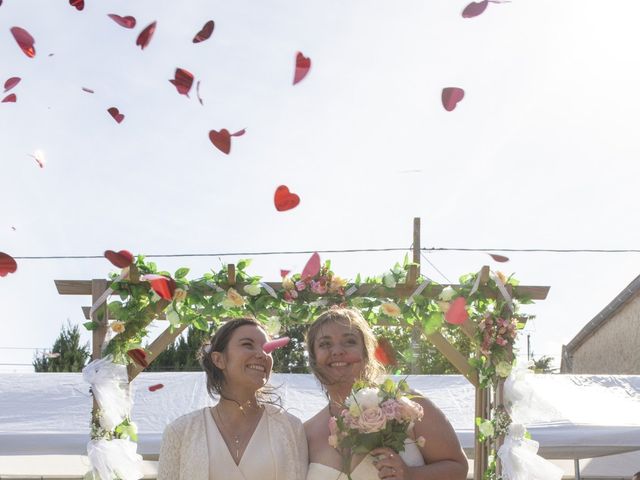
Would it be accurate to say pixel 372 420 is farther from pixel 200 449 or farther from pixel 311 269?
pixel 311 269

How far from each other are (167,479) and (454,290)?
3.47 meters

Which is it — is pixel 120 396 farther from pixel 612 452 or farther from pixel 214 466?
pixel 612 452

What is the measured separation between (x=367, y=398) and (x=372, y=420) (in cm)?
10

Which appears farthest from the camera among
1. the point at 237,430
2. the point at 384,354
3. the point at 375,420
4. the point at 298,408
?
the point at 298,408

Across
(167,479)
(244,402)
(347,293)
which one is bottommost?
(167,479)

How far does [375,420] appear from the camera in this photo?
312 centimetres

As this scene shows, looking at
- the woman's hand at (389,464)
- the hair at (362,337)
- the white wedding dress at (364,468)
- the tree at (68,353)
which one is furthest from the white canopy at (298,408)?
the tree at (68,353)

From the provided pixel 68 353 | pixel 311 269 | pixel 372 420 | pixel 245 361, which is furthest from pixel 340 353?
pixel 68 353

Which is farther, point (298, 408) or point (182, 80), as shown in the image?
point (298, 408)

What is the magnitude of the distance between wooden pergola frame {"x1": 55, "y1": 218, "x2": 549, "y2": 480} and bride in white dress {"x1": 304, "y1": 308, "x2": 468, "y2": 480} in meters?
2.72

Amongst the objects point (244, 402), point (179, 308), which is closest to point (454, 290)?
point (179, 308)

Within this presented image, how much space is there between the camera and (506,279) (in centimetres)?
657

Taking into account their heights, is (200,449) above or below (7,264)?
below

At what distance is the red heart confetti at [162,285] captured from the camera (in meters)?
6.18
